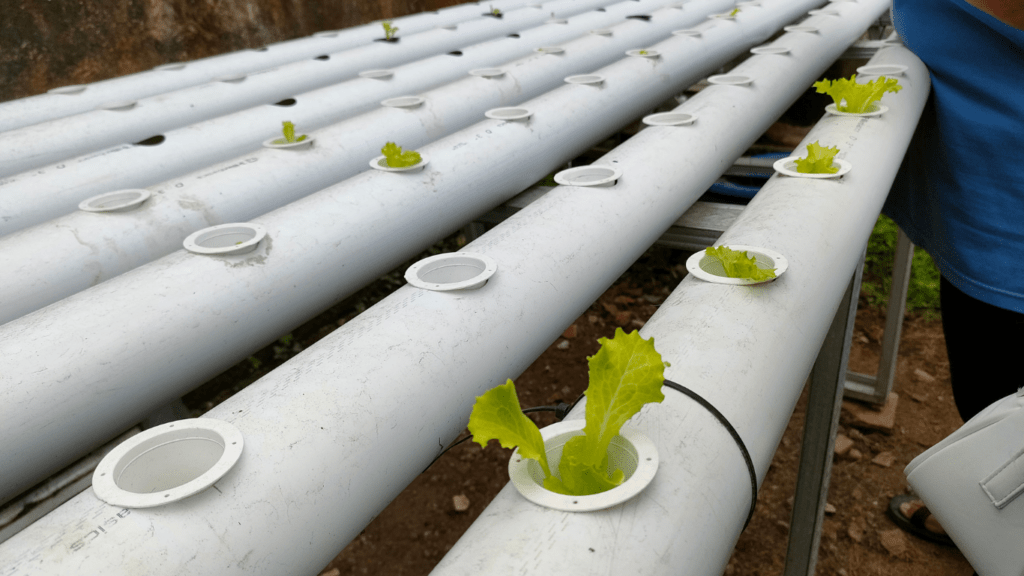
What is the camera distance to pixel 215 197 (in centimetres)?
184

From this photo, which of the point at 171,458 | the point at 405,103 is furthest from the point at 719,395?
the point at 405,103

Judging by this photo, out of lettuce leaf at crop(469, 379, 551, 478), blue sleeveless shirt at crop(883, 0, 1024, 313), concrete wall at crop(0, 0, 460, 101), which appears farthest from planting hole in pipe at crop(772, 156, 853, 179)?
concrete wall at crop(0, 0, 460, 101)

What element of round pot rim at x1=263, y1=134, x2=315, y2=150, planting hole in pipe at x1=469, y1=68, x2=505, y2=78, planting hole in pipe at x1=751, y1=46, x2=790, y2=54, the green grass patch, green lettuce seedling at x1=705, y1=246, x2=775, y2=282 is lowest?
the green grass patch

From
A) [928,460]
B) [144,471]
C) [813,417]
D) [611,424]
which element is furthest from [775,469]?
[144,471]

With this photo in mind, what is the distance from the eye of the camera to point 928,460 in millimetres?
1403

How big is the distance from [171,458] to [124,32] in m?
4.79

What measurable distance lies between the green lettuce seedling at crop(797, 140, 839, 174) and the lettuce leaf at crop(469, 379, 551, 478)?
128cm

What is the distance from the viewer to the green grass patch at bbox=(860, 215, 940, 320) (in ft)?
14.5

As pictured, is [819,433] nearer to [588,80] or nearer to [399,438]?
[399,438]

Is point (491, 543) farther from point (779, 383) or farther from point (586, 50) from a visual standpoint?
point (586, 50)

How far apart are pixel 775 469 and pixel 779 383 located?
2.42 metres

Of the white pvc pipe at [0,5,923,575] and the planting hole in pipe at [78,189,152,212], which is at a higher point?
the planting hole in pipe at [78,189,152,212]

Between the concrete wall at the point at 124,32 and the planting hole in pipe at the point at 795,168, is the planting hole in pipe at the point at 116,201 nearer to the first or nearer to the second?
the planting hole in pipe at the point at 795,168

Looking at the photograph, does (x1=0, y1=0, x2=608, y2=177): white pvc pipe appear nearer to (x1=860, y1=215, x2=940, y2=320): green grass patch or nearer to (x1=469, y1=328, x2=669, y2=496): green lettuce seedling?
(x1=469, y1=328, x2=669, y2=496): green lettuce seedling
